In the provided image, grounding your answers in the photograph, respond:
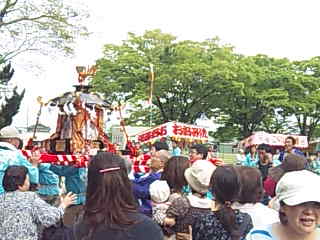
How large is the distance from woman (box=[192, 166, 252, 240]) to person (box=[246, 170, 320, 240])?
815 millimetres

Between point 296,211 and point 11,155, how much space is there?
142 inches

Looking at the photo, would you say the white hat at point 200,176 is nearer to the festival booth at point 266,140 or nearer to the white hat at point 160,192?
the white hat at point 160,192

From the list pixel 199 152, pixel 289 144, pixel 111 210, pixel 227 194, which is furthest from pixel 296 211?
pixel 289 144

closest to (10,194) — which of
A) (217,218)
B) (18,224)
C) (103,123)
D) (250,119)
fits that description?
(18,224)

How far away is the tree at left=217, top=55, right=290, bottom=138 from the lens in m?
33.1

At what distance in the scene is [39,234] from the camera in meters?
4.13

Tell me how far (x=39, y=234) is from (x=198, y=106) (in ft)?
99.1

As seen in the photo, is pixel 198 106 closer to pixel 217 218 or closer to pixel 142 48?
pixel 142 48

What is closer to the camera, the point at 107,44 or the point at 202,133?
the point at 202,133

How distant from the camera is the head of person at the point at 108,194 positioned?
268 centimetres

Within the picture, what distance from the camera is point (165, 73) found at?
3231cm

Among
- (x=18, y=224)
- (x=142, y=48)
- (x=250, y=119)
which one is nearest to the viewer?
(x=18, y=224)

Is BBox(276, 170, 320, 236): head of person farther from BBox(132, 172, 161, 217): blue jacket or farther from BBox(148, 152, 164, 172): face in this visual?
BBox(148, 152, 164, 172): face

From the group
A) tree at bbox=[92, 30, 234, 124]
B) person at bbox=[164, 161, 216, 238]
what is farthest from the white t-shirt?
tree at bbox=[92, 30, 234, 124]
